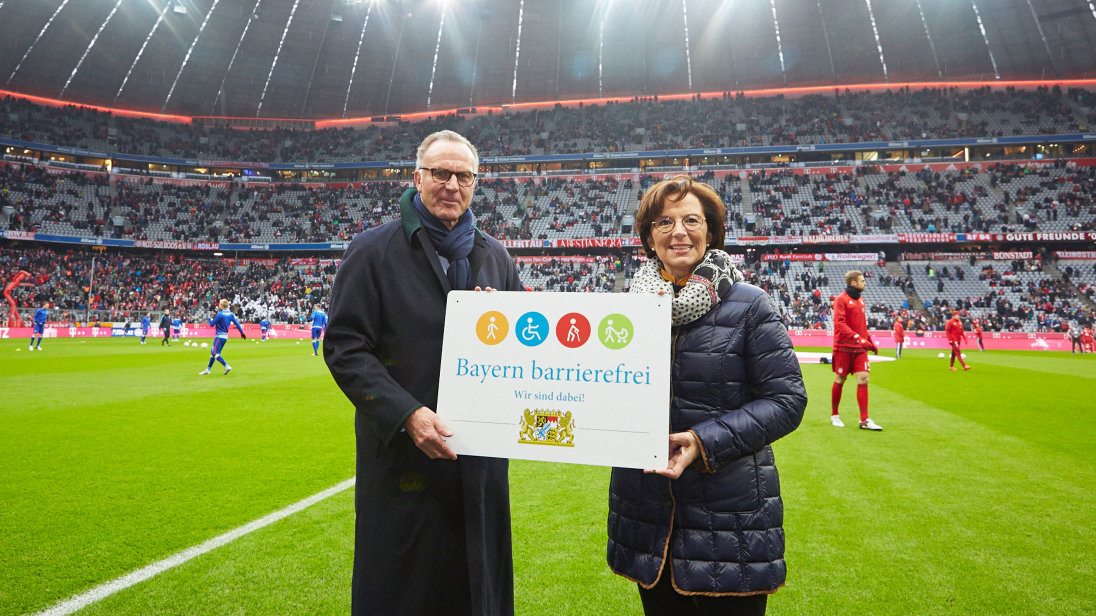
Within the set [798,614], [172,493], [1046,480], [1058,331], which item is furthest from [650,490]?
[1058,331]

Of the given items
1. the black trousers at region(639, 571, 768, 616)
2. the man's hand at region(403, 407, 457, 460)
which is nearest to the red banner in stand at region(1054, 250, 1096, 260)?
the black trousers at region(639, 571, 768, 616)

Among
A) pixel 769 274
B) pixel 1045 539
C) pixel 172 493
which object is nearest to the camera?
pixel 1045 539

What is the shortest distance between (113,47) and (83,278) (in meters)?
17.8

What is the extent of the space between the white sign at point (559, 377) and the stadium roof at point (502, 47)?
42.6m

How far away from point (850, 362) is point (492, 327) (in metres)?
7.37

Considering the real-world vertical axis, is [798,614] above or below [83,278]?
below

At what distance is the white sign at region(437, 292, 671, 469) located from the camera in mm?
1770

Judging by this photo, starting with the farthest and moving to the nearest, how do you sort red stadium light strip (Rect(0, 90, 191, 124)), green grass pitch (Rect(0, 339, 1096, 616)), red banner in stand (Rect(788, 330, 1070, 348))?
red stadium light strip (Rect(0, 90, 191, 124)) → red banner in stand (Rect(788, 330, 1070, 348)) → green grass pitch (Rect(0, 339, 1096, 616))

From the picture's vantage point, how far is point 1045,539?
3.92 m

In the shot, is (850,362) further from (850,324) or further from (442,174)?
(442,174)

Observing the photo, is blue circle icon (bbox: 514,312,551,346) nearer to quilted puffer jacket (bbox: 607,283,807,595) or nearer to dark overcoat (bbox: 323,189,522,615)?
dark overcoat (bbox: 323,189,522,615)

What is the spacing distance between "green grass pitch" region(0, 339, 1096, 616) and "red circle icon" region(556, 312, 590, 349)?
1924 millimetres

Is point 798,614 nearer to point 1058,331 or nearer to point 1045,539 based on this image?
point 1045,539

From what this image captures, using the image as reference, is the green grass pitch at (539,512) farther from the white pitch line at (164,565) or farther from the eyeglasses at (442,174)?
the eyeglasses at (442,174)
